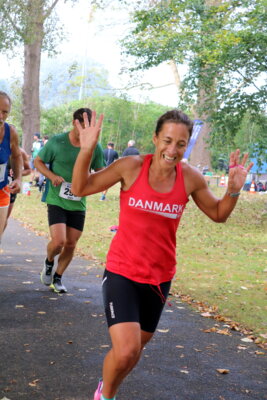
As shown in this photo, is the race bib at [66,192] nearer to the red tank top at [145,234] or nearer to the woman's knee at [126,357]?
the red tank top at [145,234]

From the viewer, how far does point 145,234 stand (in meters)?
3.66

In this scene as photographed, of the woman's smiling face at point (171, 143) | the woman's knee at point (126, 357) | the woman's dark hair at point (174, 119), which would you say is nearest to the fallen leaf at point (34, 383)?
the woman's knee at point (126, 357)

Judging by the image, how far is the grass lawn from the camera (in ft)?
27.2

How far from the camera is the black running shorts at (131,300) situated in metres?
3.55

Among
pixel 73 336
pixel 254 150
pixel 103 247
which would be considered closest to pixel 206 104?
pixel 254 150

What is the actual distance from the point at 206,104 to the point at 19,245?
8.55m

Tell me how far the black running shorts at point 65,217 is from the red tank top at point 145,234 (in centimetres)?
354

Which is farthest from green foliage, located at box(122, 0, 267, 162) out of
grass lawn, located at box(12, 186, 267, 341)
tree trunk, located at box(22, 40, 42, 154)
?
tree trunk, located at box(22, 40, 42, 154)

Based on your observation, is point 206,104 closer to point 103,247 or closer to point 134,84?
point 103,247

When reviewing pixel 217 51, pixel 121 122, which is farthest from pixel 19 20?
pixel 121 122

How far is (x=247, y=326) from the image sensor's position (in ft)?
23.4

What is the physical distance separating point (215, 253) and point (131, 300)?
9701mm

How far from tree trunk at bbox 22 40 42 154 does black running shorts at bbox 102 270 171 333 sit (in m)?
25.8

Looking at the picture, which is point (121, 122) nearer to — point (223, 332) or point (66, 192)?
point (66, 192)
